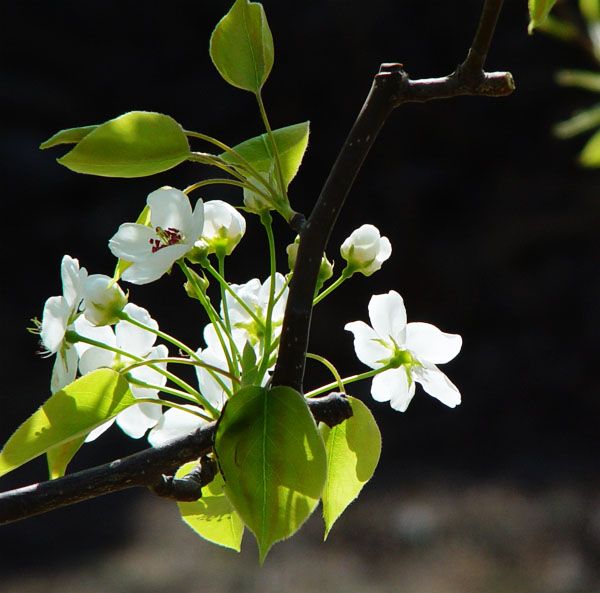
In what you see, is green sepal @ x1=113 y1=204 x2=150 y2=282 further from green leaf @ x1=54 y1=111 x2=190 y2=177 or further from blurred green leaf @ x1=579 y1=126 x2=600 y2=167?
blurred green leaf @ x1=579 y1=126 x2=600 y2=167

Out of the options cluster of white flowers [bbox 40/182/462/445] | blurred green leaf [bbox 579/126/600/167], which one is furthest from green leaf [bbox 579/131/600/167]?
cluster of white flowers [bbox 40/182/462/445]

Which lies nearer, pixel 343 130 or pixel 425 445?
pixel 425 445

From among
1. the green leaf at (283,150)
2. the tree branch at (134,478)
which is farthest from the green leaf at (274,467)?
the green leaf at (283,150)

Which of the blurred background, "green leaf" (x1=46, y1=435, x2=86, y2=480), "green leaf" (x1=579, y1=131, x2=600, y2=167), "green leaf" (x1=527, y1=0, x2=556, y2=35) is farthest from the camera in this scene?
the blurred background

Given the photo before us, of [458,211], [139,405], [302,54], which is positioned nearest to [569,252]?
[458,211]

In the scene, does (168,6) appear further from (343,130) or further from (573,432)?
(573,432)

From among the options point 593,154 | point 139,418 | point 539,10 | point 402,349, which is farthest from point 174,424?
point 593,154

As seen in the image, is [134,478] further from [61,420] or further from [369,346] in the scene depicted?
[369,346]
